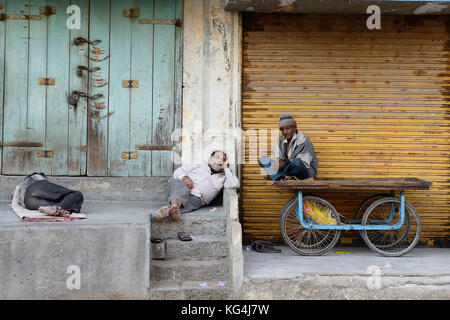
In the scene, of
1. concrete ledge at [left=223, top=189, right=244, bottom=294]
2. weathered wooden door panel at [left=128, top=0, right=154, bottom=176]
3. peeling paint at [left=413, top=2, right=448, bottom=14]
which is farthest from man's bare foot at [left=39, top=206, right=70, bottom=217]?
peeling paint at [left=413, top=2, right=448, bottom=14]

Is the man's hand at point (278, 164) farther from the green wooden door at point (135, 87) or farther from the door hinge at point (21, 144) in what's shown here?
the door hinge at point (21, 144)

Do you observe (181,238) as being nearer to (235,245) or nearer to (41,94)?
(235,245)

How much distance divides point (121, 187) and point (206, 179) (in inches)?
48.5

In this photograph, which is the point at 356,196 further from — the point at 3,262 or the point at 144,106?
the point at 3,262

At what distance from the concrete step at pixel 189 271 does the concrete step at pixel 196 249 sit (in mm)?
136

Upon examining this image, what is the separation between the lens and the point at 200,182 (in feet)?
19.7

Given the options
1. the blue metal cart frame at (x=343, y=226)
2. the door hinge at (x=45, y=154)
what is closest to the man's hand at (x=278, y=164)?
the blue metal cart frame at (x=343, y=226)

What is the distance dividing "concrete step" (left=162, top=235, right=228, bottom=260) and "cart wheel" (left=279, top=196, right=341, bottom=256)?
2.90 feet

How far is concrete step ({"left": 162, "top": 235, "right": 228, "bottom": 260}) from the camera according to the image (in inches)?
204

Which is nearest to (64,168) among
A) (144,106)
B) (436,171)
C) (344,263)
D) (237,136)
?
(144,106)

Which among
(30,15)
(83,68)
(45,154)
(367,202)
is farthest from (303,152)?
(30,15)

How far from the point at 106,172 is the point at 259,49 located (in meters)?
2.70

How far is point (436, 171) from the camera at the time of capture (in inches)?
256

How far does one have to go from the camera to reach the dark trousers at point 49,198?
5206 mm
